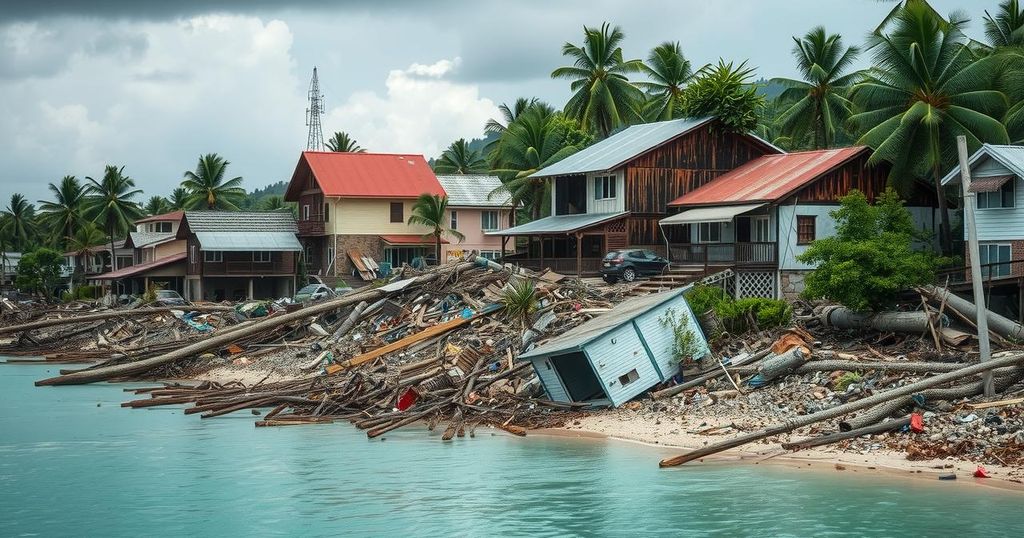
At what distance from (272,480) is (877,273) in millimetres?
18992

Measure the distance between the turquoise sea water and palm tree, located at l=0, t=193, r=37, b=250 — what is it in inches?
3963

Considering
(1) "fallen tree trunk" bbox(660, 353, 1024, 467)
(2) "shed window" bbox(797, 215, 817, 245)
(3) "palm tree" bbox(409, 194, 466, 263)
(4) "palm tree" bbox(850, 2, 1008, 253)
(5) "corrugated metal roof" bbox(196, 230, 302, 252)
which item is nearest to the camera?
(1) "fallen tree trunk" bbox(660, 353, 1024, 467)

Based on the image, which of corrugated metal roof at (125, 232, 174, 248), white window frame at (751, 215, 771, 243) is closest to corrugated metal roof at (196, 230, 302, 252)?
corrugated metal roof at (125, 232, 174, 248)

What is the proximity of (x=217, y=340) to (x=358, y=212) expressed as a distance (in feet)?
93.7

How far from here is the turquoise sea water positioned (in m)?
22.3

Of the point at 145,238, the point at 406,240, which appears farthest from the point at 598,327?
the point at 145,238

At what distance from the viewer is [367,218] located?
243 ft

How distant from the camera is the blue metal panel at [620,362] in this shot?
1232 inches

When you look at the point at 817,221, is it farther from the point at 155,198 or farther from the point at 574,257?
the point at 155,198

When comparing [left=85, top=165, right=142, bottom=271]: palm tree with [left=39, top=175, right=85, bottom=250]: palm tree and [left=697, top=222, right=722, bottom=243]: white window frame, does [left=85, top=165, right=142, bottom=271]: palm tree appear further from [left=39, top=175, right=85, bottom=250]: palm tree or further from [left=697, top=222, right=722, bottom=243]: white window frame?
[left=697, top=222, right=722, bottom=243]: white window frame

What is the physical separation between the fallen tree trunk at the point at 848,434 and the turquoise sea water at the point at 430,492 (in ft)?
2.52

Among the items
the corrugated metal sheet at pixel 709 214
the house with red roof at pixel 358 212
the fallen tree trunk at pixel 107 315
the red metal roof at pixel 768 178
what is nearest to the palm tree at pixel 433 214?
the house with red roof at pixel 358 212

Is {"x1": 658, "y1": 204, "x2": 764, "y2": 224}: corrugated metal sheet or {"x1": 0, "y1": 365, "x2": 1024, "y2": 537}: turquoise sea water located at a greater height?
{"x1": 658, "y1": 204, "x2": 764, "y2": 224}: corrugated metal sheet

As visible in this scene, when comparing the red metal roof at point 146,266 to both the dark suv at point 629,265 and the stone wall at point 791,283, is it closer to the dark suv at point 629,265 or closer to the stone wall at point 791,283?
the dark suv at point 629,265
